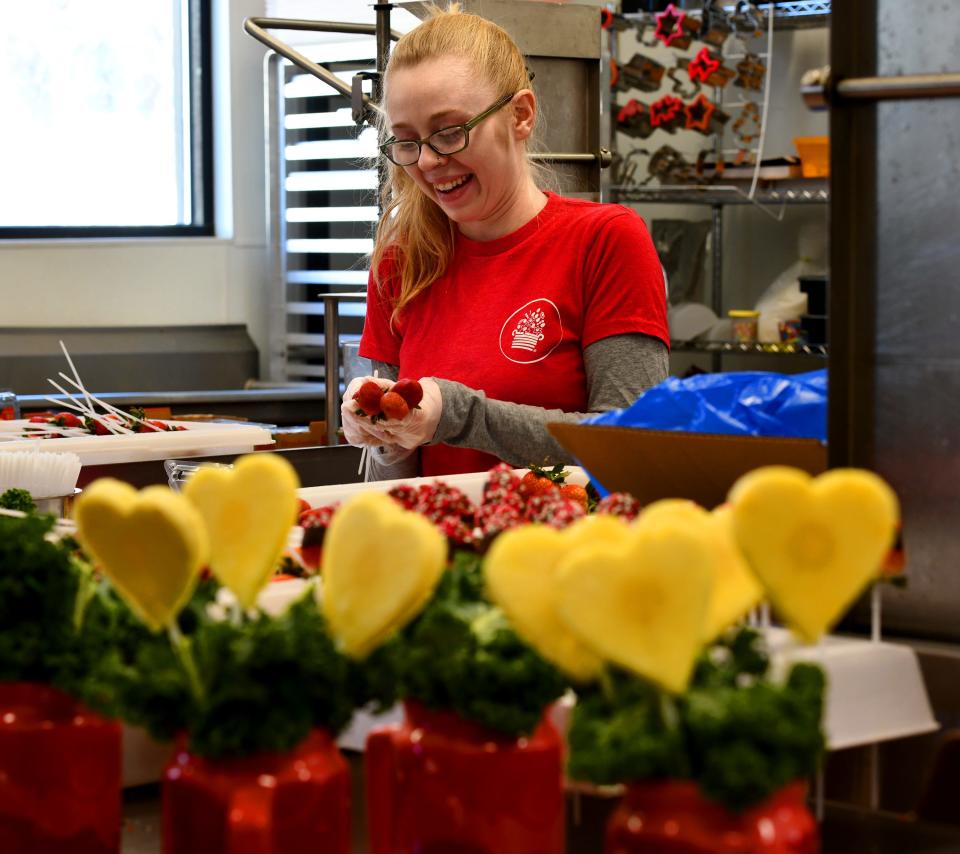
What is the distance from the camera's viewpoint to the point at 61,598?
2.69 ft

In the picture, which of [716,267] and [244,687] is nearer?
[244,687]

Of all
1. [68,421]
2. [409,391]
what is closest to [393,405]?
[409,391]

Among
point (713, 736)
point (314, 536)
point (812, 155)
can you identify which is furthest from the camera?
point (812, 155)

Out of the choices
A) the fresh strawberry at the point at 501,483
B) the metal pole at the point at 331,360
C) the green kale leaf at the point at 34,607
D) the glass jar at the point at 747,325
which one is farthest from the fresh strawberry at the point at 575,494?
the glass jar at the point at 747,325

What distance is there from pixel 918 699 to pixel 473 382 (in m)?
1.34

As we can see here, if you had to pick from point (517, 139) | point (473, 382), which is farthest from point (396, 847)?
point (517, 139)

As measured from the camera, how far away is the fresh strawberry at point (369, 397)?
194cm

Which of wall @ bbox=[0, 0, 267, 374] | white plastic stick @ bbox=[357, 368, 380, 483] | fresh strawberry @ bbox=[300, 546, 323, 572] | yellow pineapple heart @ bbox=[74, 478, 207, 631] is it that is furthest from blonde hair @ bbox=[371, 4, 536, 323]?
wall @ bbox=[0, 0, 267, 374]

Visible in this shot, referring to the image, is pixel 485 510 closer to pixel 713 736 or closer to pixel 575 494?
pixel 575 494

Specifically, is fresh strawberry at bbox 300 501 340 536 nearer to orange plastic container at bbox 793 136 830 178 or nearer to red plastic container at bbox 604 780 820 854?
red plastic container at bbox 604 780 820 854

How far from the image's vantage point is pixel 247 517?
0.76 m

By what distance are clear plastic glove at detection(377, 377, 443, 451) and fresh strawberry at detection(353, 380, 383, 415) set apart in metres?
0.04

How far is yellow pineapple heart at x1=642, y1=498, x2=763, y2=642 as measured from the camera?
688mm

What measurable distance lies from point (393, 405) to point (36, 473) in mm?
471
